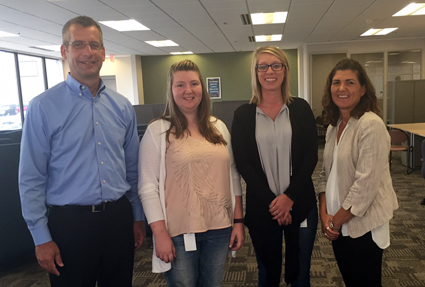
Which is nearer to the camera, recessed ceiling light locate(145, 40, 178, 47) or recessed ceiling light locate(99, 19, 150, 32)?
recessed ceiling light locate(99, 19, 150, 32)

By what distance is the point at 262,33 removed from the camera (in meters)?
8.77

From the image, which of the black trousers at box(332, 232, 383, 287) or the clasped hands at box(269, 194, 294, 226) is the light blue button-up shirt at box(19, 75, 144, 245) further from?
the black trousers at box(332, 232, 383, 287)

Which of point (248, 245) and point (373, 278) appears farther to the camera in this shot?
point (248, 245)

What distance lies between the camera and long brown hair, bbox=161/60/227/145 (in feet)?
4.90

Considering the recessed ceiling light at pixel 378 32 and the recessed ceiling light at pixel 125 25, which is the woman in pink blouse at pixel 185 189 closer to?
the recessed ceiling light at pixel 125 25

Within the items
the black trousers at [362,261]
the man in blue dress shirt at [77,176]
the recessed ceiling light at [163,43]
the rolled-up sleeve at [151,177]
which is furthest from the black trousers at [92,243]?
the recessed ceiling light at [163,43]

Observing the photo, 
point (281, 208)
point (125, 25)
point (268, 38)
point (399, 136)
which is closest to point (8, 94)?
point (125, 25)

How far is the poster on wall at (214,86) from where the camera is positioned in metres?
12.9

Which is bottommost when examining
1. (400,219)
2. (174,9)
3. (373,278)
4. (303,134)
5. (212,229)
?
(400,219)

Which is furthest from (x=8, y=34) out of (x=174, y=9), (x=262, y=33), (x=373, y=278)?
(x=373, y=278)

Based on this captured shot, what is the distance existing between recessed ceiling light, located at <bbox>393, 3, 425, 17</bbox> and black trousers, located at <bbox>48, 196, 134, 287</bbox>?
22.5ft

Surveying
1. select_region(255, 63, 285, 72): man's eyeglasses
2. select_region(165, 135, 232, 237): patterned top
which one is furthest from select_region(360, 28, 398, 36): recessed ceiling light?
select_region(165, 135, 232, 237): patterned top

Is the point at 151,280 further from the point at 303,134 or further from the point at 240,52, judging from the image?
the point at 240,52

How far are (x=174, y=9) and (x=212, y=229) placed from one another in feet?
17.2
